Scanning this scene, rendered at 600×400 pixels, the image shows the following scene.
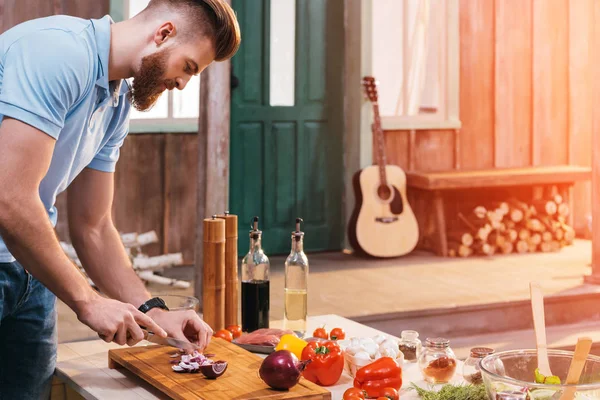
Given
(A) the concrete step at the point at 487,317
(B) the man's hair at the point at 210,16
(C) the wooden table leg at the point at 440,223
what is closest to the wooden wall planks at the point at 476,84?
(C) the wooden table leg at the point at 440,223

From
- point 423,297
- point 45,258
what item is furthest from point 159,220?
point 45,258

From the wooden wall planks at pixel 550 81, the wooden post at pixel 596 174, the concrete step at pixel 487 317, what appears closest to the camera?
the concrete step at pixel 487 317

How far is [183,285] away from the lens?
17.7 feet

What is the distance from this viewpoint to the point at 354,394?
81.1 inches

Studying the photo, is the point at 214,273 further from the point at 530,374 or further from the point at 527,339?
the point at 527,339

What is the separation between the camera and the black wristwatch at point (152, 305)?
228cm

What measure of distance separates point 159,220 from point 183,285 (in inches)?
26.4

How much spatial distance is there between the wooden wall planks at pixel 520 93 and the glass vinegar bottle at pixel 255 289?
13.0ft

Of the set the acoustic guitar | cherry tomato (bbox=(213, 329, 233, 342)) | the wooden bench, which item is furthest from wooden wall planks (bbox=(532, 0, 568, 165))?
cherry tomato (bbox=(213, 329, 233, 342))

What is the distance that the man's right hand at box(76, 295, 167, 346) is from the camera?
1.97 metres

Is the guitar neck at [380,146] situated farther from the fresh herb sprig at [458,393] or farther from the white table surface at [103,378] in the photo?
the fresh herb sprig at [458,393]

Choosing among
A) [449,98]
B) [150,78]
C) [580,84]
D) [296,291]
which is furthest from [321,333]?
[580,84]

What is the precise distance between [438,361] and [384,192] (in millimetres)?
4026

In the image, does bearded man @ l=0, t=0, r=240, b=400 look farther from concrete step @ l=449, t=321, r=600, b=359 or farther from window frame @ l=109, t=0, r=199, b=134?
window frame @ l=109, t=0, r=199, b=134
